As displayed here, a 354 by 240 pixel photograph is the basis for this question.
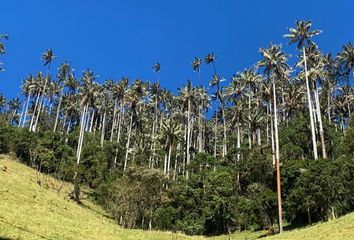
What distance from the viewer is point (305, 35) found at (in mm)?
86188

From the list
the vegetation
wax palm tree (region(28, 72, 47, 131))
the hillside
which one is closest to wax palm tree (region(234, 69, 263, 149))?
the vegetation

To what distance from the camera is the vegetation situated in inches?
2484

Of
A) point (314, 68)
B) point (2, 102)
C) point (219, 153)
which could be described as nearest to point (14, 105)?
point (2, 102)

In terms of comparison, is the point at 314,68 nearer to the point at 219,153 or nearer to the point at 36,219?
the point at 219,153

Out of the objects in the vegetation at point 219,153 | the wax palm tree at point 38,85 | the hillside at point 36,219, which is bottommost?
the hillside at point 36,219

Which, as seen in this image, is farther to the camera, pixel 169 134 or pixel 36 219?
pixel 169 134

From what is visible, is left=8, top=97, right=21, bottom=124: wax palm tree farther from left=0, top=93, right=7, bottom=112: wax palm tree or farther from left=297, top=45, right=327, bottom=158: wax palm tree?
left=297, top=45, right=327, bottom=158: wax palm tree

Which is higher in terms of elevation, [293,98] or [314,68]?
[293,98]

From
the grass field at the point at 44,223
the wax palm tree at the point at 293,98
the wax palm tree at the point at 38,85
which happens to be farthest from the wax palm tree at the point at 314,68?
the wax palm tree at the point at 38,85

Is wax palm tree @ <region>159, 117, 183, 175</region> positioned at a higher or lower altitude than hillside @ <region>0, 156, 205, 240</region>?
higher

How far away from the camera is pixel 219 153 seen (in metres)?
120

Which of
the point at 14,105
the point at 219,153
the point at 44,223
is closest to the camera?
the point at 44,223

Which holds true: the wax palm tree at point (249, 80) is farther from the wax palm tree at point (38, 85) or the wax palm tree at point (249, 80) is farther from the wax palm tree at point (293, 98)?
the wax palm tree at point (38, 85)

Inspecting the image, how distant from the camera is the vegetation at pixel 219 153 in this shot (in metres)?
63.1
